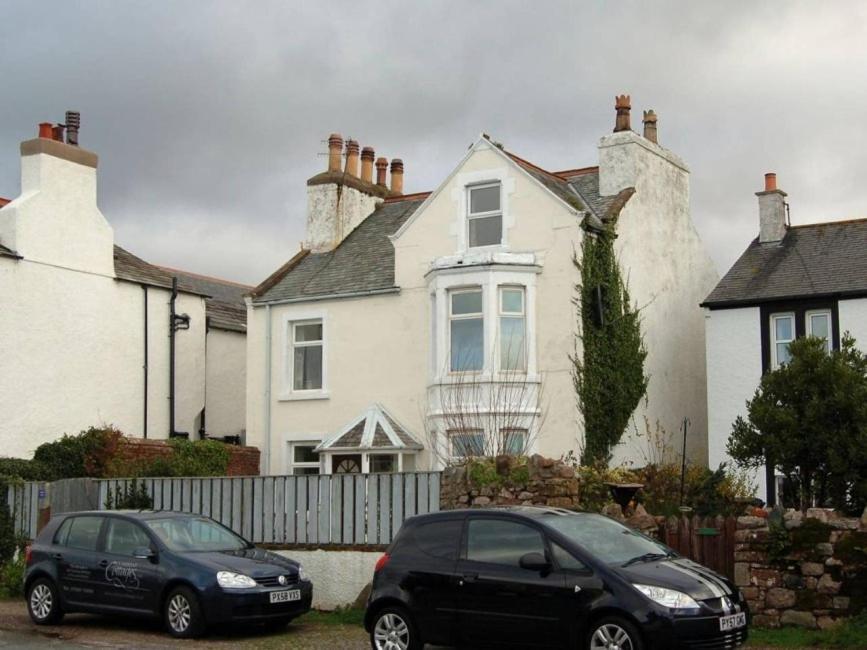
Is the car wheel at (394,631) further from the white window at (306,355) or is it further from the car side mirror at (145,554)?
the white window at (306,355)

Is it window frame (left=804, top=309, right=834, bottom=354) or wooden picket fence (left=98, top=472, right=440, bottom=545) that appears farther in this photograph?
window frame (left=804, top=309, right=834, bottom=354)

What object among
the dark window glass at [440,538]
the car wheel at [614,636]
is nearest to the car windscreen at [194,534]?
the dark window glass at [440,538]

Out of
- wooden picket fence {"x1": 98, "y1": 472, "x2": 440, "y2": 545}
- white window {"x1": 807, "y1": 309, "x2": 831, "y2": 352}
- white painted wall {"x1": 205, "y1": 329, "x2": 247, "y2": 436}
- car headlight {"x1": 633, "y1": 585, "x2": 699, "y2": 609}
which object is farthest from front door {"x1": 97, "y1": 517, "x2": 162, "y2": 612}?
white painted wall {"x1": 205, "y1": 329, "x2": 247, "y2": 436}

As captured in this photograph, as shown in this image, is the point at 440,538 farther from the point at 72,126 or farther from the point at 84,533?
the point at 72,126

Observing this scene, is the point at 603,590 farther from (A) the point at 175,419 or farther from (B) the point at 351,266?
(A) the point at 175,419

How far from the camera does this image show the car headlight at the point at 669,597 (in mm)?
11125

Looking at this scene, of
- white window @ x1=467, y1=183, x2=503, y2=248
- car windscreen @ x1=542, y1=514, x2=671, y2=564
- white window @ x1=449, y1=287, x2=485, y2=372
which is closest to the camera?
car windscreen @ x1=542, y1=514, x2=671, y2=564

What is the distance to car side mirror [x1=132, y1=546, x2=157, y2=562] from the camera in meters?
15.1

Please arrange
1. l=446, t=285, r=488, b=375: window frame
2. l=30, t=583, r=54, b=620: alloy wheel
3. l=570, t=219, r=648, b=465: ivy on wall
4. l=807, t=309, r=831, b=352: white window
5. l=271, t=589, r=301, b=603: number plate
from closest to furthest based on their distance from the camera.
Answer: l=271, t=589, r=301, b=603: number plate
l=30, t=583, r=54, b=620: alloy wheel
l=570, t=219, r=648, b=465: ivy on wall
l=807, t=309, r=831, b=352: white window
l=446, t=285, r=488, b=375: window frame

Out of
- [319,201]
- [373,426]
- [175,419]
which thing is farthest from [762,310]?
[175,419]

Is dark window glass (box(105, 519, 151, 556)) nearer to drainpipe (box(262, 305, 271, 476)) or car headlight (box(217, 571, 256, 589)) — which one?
car headlight (box(217, 571, 256, 589))

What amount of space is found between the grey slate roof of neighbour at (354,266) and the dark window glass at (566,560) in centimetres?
1558

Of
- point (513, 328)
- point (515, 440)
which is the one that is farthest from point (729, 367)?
point (515, 440)

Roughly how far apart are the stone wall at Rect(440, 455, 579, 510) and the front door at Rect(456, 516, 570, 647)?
12.3 feet
